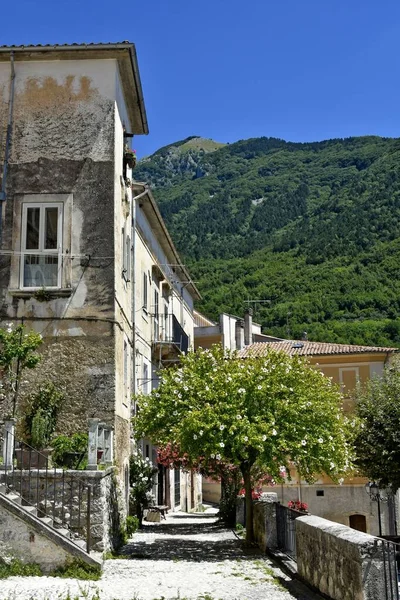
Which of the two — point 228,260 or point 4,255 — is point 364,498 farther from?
point 228,260

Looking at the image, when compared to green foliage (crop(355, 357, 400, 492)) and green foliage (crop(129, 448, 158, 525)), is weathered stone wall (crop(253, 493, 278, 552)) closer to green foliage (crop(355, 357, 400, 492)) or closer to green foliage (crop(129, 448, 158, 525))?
green foliage (crop(129, 448, 158, 525))

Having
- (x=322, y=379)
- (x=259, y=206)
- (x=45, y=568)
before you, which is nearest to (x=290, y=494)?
(x=322, y=379)

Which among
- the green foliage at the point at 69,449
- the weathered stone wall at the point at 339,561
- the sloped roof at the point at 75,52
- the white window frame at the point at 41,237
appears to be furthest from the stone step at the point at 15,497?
the sloped roof at the point at 75,52

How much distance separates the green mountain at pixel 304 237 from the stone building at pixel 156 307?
22092mm

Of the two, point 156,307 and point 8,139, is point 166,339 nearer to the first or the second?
point 156,307

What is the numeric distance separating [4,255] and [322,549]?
35.2 feet

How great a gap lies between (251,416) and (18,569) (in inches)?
245

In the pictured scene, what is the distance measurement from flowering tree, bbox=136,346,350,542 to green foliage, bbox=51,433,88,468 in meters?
2.04

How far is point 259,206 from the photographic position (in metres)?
146

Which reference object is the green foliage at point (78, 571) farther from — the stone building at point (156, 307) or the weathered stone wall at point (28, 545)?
the stone building at point (156, 307)

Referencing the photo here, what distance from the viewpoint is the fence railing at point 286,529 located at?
49.0 feet

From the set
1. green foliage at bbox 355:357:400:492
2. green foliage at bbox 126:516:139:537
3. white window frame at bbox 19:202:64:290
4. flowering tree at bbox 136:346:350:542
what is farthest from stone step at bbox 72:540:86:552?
green foliage at bbox 355:357:400:492

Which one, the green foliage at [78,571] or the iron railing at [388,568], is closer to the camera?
the iron railing at [388,568]

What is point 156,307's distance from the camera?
29266 mm
